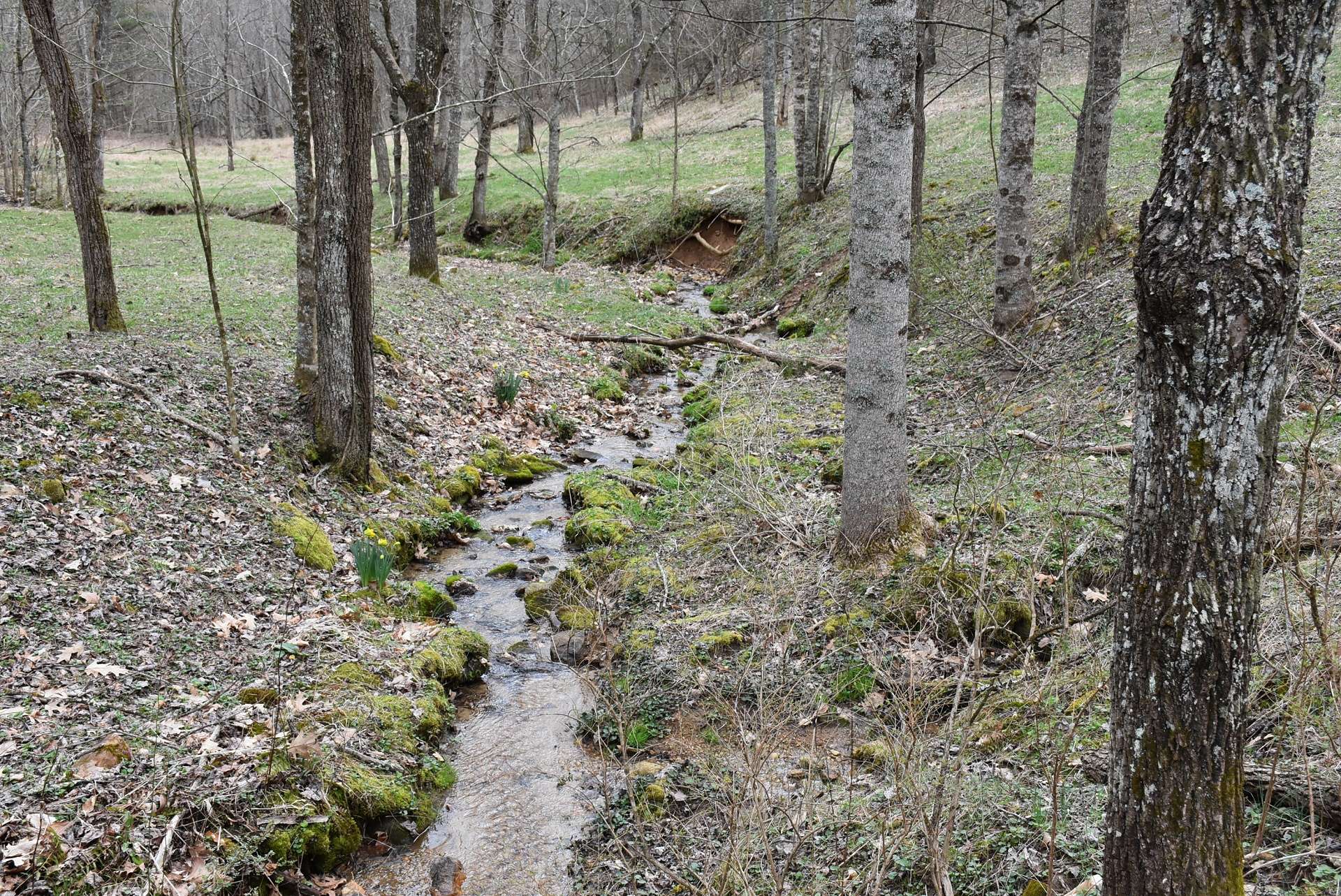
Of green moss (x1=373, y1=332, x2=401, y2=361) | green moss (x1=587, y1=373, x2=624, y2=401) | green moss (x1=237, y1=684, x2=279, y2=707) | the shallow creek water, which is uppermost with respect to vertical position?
green moss (x1=373, y1=332, x2=401, y2=361)

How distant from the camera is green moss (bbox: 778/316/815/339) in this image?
13.4 meters

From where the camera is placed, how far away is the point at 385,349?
10273 mm

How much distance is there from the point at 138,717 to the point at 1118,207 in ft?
36.8

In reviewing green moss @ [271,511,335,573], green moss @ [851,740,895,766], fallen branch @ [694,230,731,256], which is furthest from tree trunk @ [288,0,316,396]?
fallen branch @ [694,230,731,256]

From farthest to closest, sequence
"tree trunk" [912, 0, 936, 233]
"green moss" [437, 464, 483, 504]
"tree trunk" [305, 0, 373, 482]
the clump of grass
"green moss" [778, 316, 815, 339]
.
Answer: "green moss" [778, 316, 815, 339] → the clump of grass → "tree trunk" [912, 0, 936, 233] → "green moss" [437, 464, 483, 504] → "tree trunk" [305, 0, 373, 482]

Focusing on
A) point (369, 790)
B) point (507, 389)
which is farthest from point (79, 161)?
point (369, 790)

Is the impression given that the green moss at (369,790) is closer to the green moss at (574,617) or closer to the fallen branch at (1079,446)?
the green moss at (574,617)

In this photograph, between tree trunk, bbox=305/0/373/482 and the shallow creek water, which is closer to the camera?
the shallow creek water

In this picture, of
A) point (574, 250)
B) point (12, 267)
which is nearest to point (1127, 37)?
point (574, 250)

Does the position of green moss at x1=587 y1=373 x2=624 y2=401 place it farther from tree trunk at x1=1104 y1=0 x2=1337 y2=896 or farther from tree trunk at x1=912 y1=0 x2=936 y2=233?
tree trunk at x1=1104 y1=0 x2=1337 y2=896

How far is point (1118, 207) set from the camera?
10797 millimetres

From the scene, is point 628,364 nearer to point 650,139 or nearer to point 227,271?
point 227,271

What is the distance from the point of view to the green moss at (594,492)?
8523 millimetres

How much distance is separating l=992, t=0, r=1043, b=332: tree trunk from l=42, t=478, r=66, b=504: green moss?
8.63 meters
